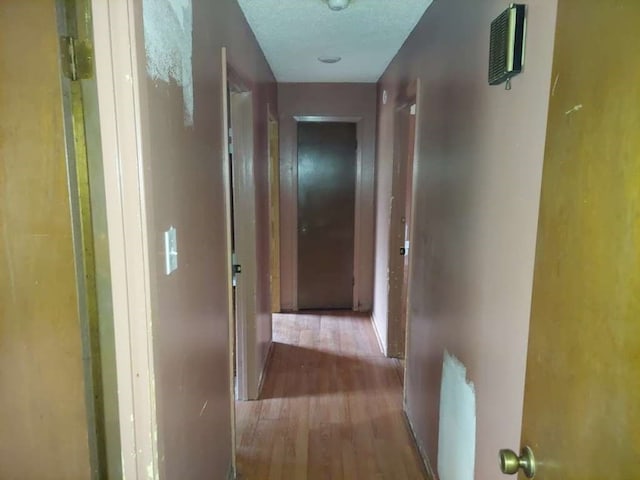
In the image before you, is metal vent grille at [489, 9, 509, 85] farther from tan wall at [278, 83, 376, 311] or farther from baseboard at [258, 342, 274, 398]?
tan wall at [278, 83, 376, 311]

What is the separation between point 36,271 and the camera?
1.01 metres

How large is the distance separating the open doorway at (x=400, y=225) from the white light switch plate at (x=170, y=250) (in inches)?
83.3

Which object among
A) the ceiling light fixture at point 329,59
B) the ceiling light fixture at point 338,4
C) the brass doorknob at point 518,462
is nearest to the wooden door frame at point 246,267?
the ceiling light fixture at point 338,4

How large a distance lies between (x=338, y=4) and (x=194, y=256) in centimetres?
138

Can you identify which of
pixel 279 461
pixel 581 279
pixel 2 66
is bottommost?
pixel 279 461

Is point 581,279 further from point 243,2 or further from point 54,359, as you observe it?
point 243,2

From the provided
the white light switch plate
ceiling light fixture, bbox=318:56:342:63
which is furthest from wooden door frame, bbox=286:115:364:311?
the white light switch plate

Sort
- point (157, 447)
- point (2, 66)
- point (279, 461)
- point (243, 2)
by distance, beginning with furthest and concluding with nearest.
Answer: point (279, 461) < point (243, 2) < point (157, 447) < point (2, 66)

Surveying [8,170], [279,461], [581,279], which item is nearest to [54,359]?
[8,170]

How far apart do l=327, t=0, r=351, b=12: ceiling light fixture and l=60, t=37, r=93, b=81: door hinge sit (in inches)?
54.7

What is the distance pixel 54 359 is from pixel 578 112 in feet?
3.96

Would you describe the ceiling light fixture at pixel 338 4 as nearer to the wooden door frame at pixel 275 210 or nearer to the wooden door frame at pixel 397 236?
the wooden door frame at pixel 397 236

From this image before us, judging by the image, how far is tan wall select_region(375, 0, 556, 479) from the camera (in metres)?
1.13

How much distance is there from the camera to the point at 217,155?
1783mm
